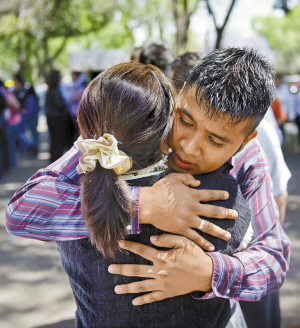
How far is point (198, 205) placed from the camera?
3.73 ft

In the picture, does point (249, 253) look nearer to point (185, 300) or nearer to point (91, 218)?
point (185, 300)

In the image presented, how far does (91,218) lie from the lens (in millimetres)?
1062

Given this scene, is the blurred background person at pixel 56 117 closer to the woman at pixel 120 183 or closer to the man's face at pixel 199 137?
the man's face at pixel 199 137

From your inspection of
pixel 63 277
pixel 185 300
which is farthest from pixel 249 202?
pixel 63 277

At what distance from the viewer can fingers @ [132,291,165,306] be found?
1.14 meters

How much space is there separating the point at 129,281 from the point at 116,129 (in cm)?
46

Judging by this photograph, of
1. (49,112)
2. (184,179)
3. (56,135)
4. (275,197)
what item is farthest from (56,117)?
(184,179)

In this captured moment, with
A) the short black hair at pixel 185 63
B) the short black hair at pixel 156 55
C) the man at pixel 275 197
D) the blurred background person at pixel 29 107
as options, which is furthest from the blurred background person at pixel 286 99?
the man at pixel 275 197

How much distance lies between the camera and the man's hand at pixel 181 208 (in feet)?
3.68

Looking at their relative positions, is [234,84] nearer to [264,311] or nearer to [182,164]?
[182,164]

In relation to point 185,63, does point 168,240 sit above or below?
below

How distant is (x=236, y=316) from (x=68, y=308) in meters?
2.17

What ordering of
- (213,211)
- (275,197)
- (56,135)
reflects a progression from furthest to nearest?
(56,135)
(275,197)
(213,211)

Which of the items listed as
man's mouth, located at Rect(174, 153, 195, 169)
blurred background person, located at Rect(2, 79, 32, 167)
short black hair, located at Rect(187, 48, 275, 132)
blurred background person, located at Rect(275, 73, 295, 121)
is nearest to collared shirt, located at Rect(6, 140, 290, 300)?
man's mouth, located at Rect(174, 153, 195, 169)
